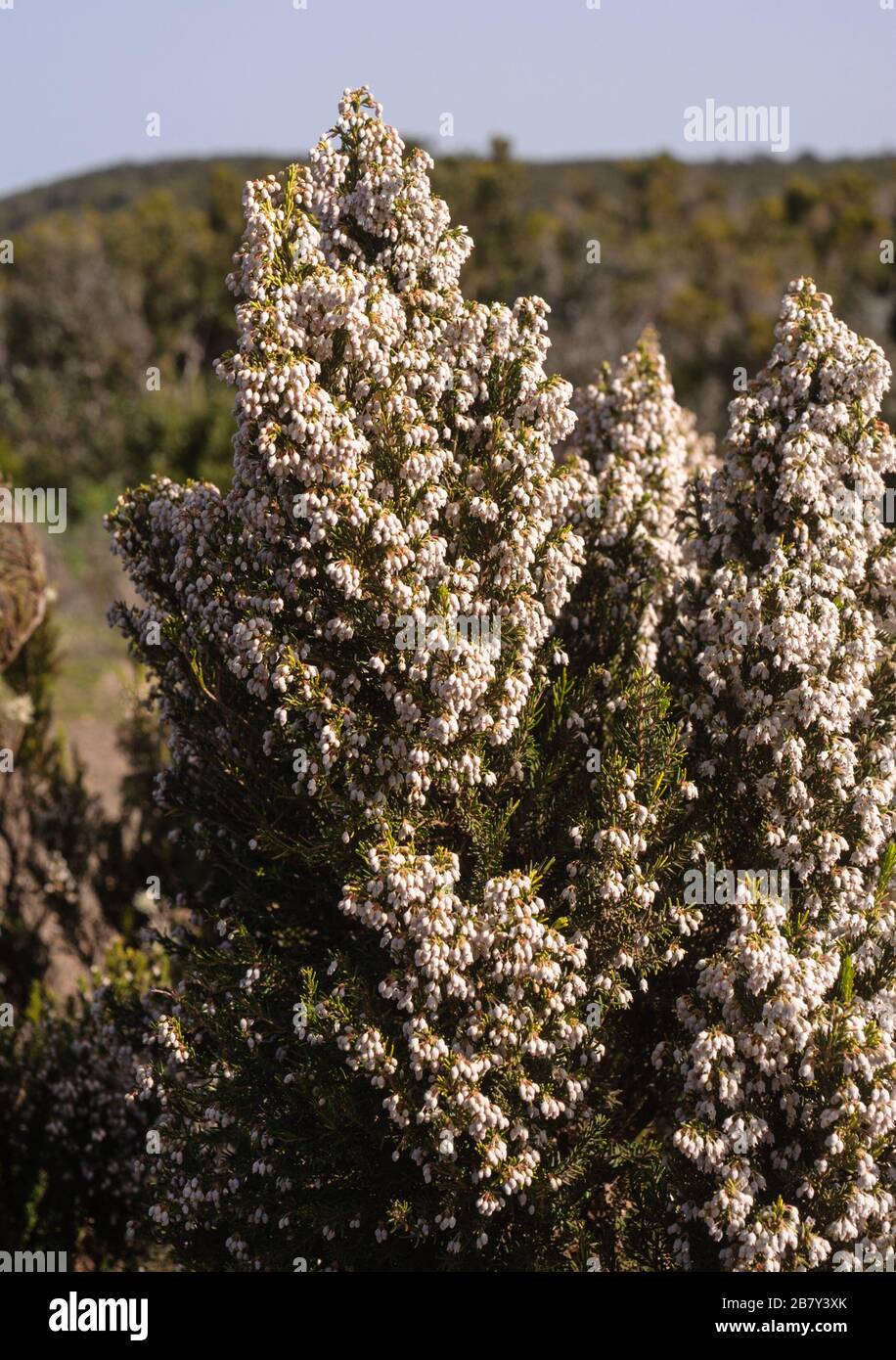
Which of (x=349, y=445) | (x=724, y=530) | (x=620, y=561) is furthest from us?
(x=620, y=561)

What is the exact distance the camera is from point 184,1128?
19.3 ft

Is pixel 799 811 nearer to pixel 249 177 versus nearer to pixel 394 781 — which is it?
pixel 394 781

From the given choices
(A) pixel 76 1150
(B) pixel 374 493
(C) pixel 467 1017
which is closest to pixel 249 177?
(A) pixel 76 1150

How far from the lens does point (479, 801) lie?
5.27 metres

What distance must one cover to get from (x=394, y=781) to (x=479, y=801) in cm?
41

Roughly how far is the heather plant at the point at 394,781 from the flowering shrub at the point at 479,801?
2 cm

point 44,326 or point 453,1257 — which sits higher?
point 44,326

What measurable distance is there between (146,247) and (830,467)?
41.4 m

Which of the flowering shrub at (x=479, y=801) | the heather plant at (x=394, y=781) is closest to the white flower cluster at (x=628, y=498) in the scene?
the flowering shrub at (x=479, y=801)

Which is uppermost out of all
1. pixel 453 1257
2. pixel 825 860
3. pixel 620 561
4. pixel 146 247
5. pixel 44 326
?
pixel 146 247

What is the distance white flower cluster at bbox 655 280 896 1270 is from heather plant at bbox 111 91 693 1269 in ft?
1.29

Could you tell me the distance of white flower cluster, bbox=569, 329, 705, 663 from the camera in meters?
6.23

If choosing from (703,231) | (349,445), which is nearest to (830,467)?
(349,445)
